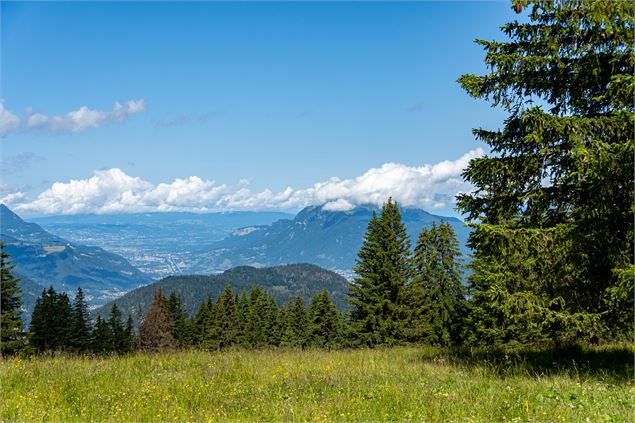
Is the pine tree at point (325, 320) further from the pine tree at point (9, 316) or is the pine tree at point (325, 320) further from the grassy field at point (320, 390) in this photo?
the grassy field at point (320, 390)

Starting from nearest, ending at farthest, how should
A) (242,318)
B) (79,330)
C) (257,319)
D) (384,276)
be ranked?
(384,276)
(79,330)
(257,319)
(242,318)

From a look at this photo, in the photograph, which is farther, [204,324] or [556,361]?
[204,324]

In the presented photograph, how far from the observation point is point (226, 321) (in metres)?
74.6

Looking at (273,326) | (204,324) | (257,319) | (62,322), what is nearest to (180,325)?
(204,324)

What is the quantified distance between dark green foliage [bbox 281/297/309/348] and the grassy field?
60.9m

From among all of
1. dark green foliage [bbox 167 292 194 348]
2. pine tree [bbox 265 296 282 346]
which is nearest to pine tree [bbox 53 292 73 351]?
dark green foliage [bbox 167 292 194 348]

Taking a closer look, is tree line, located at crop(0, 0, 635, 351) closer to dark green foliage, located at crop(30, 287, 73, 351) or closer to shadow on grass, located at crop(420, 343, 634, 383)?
shadow on grass, located at crop(420, 343, 634, 383)

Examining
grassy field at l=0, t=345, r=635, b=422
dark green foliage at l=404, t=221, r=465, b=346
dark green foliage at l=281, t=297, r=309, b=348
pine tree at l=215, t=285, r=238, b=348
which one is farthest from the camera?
pine tree at l=215, t=285, r=238, b=348

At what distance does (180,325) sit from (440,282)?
5877 cm

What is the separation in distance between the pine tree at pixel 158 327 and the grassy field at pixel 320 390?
227 feet

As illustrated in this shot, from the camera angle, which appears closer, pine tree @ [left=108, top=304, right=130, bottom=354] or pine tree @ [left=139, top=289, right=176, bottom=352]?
pine tree @ [left=139, top=289, right=176, bottom=352]

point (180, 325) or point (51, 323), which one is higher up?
point (51, 323)

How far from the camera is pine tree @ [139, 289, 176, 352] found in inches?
2923

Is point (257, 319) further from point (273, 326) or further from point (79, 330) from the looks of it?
point (79, 330)
